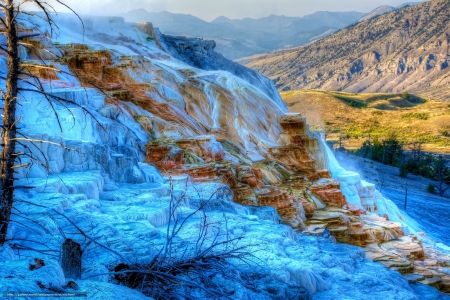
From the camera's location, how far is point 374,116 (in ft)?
220

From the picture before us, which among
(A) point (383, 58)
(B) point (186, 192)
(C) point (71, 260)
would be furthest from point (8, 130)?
(A) point (383, 58)

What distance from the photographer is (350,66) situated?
110125mm

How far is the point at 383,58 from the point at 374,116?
48.6m

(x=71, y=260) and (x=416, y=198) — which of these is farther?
(x=416, y=198)

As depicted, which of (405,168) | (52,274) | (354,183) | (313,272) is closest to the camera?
(52,274)

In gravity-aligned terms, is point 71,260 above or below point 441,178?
above

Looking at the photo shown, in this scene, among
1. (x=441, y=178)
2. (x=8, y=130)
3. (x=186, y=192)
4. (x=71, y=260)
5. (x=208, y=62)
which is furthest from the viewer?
(x=441, y=178)

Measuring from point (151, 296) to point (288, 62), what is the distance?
416 feet

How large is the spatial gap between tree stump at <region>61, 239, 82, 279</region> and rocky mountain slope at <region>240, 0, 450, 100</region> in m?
94.7

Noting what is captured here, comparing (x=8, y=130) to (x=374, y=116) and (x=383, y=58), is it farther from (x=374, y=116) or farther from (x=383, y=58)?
(x=383, y=58)

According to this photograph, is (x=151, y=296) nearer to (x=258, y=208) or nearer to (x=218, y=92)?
(x=258, y=208)

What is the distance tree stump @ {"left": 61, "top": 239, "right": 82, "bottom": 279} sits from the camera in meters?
4.05

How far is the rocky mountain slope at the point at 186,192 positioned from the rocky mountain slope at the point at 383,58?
8289cm

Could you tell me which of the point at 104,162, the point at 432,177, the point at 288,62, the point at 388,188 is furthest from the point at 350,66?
the point at 104,162
